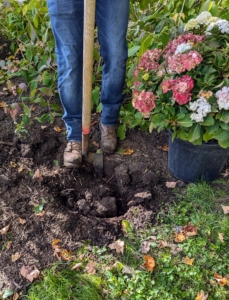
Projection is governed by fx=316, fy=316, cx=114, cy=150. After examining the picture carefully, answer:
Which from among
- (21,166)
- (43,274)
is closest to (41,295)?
(43,274)

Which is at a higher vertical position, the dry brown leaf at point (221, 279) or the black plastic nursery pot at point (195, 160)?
the black plastic nursery pot at point (195, 160)

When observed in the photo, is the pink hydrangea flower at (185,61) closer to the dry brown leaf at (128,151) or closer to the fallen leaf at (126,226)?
the dry brown leaf at (128,151)

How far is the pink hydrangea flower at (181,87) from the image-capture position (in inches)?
66.6

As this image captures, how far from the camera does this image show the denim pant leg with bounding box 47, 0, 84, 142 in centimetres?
166

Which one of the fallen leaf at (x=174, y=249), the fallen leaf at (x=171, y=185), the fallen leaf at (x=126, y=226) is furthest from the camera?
the fallen leaf at (x=171, y=185)

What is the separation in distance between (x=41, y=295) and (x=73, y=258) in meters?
0.24

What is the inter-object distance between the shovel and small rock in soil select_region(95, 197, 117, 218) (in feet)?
0.93

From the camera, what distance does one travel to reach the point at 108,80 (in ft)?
6.59

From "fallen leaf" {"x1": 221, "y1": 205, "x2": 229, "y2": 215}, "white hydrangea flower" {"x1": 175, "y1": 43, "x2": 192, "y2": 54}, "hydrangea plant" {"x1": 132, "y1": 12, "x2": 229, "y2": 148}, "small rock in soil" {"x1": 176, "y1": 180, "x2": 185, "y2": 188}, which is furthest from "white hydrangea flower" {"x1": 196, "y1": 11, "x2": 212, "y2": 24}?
"fallen leaf" {"x1": 221, "y1": 205, "x2": 229, "y2": 215}

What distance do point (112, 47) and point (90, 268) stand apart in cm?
124

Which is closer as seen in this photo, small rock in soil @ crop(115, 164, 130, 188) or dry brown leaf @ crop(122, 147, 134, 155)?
small rock in soil @ crop(115, 164, 130, 188)

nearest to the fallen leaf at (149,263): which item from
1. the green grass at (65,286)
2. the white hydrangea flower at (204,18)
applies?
the green grass at (65,286)

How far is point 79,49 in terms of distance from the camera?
182 cm

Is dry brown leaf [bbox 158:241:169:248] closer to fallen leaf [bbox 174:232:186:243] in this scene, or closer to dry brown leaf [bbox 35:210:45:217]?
fallen leaf [bbox 174:232:186:243]
